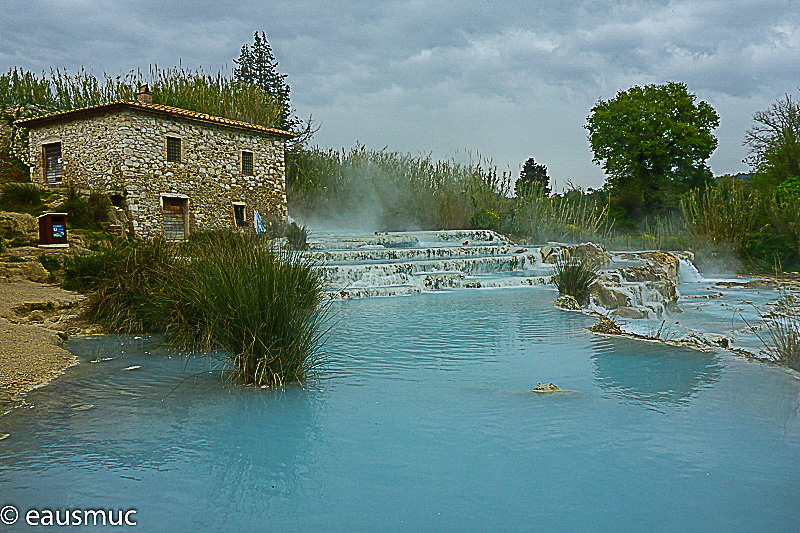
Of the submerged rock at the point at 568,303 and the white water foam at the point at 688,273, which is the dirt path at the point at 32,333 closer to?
the submerged rock at the point at 568,303

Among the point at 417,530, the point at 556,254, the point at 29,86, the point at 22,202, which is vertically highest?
the point at 29,86

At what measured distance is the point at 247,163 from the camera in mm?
17500

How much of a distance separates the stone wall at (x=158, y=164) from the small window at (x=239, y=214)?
0.15 meters

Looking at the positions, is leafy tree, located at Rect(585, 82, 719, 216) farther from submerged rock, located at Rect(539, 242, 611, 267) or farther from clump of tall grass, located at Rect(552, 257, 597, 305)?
clump of tall grass, located at Rect(552, 257, 597, 305)

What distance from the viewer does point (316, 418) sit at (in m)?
3.78

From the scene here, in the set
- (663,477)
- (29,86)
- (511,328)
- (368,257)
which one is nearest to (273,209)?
(368,257)

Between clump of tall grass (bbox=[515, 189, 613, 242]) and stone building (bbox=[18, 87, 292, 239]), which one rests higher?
stone building (bbox=[18, 87, 292, 239])

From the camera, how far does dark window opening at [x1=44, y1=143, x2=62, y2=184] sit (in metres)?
15.8

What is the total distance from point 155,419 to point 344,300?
5550 mm

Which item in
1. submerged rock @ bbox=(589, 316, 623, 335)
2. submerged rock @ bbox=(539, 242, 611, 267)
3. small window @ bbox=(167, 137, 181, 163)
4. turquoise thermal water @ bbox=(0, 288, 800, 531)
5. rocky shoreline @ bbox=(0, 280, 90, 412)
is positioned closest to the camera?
turquoise thermal water @ bbox=(0, 288, 800, 531)

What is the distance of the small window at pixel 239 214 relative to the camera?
17312 mm

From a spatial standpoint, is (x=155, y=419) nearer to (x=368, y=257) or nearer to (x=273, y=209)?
(x=368, y=257)

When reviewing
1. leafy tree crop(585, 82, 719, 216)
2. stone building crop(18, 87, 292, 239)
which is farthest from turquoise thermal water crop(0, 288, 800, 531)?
leafy tree crop(585, 82, 719, 216)

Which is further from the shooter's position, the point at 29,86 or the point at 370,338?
the point at 29,86
